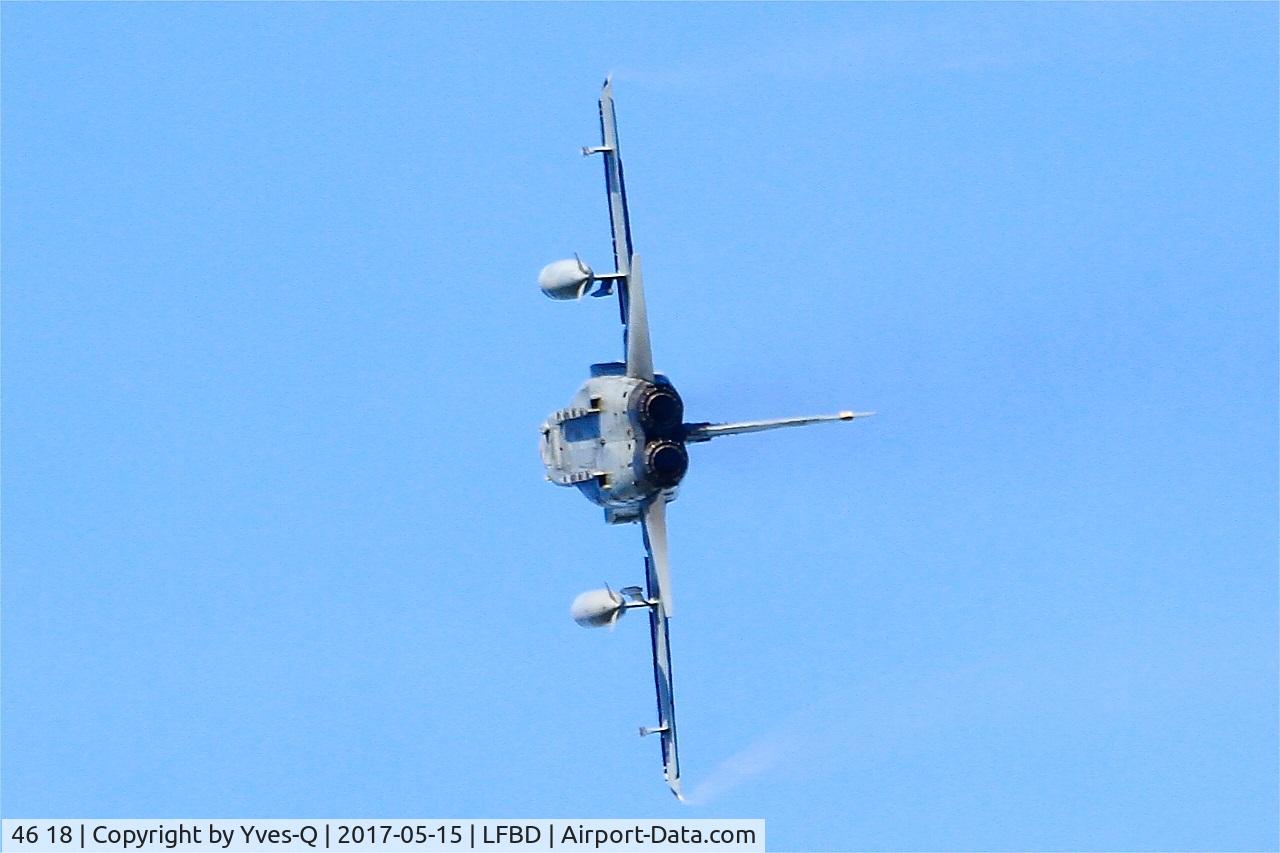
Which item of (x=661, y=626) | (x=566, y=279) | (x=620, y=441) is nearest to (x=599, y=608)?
(x=661, y=626)

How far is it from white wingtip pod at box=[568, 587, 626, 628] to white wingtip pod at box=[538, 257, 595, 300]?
6488 mm

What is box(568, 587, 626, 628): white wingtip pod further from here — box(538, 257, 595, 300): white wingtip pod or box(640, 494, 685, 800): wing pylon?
box(538, 257, 595, 300): white wingtip pod

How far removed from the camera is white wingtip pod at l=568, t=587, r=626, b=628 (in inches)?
2237

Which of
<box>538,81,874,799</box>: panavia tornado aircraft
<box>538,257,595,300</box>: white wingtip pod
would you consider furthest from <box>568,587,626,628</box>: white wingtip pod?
<box>538,257,595,300</box>: white wingtip pod

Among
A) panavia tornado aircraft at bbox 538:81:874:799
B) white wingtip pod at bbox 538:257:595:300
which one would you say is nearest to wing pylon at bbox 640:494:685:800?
→ panavia tornado aircraft at bbox 538:81:874:799

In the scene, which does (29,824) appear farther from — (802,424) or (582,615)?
(802,424)

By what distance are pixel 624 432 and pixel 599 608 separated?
16.4 feet

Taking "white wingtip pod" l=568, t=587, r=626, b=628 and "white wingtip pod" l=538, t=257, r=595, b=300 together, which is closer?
"white wingtip pod" l=538, t=257, r=595, b=300

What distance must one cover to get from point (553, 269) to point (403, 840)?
451 inches

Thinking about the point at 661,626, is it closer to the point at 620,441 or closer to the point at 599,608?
the point at 599,608

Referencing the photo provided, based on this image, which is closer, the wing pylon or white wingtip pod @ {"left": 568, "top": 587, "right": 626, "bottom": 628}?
the wing pylon

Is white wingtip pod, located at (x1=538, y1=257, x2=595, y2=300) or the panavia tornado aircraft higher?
white wingtip pod, located at (x1=538, y1=257, x2=595, y2=300)

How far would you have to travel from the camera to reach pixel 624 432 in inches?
2104

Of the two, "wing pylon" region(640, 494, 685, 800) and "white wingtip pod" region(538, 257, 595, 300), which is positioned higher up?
"white wingtip pod" region(538, 257, 595, 300)
